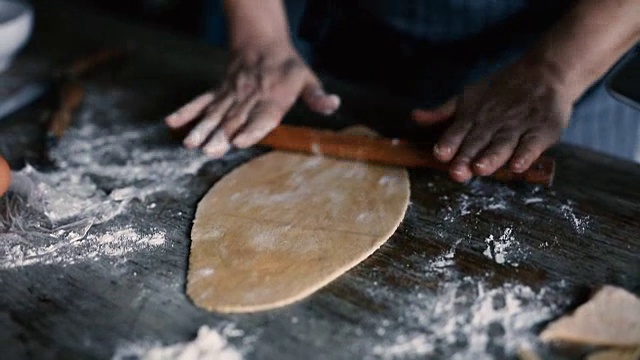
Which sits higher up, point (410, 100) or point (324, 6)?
point (324, 6)

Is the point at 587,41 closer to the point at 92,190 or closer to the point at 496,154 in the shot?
the point at 496,154

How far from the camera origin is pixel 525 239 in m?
1.14

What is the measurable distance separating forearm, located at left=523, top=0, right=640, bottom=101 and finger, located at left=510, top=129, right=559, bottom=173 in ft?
0.43

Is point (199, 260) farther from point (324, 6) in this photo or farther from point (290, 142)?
point (324, 6)

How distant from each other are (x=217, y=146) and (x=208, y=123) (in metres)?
0.07

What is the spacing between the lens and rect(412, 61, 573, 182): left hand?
1.24 metres

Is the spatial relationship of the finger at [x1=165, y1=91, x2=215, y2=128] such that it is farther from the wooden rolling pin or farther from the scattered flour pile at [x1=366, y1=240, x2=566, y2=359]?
the scattered flour pile at [x1=366, y1=240, x2=566, y2=359]

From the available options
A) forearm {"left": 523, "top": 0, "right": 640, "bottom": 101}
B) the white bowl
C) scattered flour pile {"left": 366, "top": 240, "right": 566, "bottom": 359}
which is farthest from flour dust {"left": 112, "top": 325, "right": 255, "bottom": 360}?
the white bowl

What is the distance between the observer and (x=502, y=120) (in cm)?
130

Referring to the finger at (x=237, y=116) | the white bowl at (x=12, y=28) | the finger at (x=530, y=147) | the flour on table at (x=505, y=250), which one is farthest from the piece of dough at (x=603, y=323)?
the white bowl at (x=12, y=28)

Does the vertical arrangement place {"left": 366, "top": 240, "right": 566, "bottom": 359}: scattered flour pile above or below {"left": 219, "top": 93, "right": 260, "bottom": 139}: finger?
above

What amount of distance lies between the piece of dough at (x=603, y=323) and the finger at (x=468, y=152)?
0.33 meters

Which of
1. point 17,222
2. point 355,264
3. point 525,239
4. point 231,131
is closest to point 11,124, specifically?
point 17,222

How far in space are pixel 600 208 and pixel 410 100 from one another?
1.89ft
